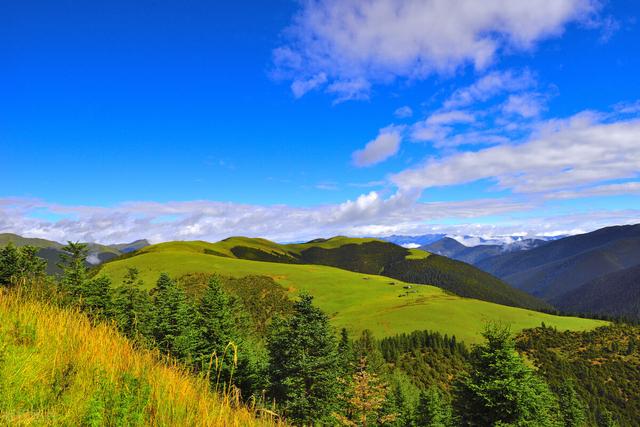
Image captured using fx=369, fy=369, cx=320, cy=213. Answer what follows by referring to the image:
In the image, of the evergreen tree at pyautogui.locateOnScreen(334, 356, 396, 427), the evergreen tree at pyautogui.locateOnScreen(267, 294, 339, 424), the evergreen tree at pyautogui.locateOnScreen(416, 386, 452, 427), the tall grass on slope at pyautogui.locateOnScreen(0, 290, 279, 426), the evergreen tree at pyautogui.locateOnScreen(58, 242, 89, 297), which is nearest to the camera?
the tall grass on slope at pyautogui.locateOnScreen(0, 290, 279, 426)

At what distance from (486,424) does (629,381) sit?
173 m

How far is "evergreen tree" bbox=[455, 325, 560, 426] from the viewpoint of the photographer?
2389cm

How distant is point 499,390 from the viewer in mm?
24422

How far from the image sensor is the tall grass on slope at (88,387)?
12.3 feet

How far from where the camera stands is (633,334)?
573ft

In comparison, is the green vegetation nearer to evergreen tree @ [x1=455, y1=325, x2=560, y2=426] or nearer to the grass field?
the grass field

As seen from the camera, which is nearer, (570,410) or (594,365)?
(570,410)

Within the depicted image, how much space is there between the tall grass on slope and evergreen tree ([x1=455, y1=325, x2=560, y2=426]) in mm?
24558

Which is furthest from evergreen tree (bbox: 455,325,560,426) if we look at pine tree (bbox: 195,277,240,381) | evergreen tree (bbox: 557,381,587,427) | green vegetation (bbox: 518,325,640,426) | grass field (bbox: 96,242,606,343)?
green vegetation (bbox: 518,325,640,426)

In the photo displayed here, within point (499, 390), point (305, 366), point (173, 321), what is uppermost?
point (173, 321)

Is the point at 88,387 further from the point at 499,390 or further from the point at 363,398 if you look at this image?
the point at 499,390

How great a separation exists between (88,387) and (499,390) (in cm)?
2658

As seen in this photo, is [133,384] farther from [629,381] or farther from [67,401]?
[629,381]

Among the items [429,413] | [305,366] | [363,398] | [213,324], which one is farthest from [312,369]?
[429,413]
